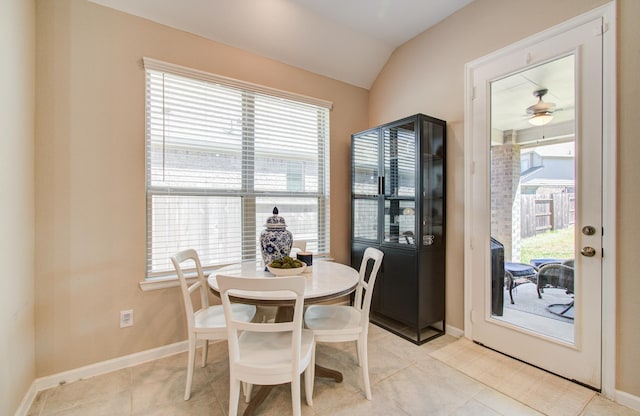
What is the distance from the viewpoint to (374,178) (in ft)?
9.87

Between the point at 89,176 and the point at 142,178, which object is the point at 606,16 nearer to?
the point at 142,178

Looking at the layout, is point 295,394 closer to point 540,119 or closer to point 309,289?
point 309,289

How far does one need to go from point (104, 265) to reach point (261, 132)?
1.72m

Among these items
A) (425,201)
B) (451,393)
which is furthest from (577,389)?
(425,201)

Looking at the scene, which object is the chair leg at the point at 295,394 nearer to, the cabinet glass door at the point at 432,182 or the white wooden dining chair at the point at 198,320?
the white wooden dining chair at the point at 198,320

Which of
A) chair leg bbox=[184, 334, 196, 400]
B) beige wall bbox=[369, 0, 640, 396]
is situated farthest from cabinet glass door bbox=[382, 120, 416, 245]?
chair leg bbox=[184, 334, 196, 400]

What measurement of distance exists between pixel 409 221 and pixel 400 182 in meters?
0.41

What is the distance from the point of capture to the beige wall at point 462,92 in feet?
5.57

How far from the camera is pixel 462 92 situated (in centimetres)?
257

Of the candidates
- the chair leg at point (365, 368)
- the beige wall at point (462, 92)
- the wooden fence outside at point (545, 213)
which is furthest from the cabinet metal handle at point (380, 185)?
the chair leg at point (365, 368)

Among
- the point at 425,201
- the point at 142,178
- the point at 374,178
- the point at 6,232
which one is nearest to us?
the point at 6,232

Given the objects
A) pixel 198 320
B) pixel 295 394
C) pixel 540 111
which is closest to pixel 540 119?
pixel 540 111

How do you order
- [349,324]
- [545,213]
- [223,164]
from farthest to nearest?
[223,164]
[545,213]
[349,324]

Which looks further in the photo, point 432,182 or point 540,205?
point 432,182
